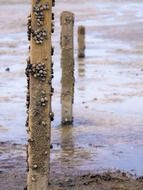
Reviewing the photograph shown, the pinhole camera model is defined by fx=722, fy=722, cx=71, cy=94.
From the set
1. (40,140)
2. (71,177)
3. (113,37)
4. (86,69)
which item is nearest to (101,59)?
(86,69)

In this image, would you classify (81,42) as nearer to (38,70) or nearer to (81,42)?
(81,42)

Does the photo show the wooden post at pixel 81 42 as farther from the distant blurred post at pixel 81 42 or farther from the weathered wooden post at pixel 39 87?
Answer: the weathered wooden post at pixel 39 87

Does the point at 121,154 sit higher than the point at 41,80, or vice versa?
the point at 41,80

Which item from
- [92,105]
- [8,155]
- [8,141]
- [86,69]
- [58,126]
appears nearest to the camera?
[8,155]

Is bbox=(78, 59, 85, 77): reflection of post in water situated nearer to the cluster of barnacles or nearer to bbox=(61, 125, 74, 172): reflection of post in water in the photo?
bbox=(61, 125, 74, 172): reflection of post in water

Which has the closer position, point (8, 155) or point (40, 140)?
point (40, 140)

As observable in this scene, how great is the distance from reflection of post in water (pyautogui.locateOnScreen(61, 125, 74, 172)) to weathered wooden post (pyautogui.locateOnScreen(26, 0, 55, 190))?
3002 millimetres

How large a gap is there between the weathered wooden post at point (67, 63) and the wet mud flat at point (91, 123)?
0.34 metres

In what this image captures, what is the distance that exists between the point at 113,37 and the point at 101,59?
8506 millimetres

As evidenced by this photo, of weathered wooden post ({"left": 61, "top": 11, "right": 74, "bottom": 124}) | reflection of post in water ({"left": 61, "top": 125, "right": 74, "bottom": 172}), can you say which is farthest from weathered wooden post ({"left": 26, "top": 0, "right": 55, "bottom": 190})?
weathered wooden post ({"left": 61, "top": 11, "right": 74, "bottom": 124})

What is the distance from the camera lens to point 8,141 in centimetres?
1237

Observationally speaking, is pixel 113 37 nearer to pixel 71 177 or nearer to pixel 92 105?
pixel 92 105

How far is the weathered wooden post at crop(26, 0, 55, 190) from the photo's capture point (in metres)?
7.11

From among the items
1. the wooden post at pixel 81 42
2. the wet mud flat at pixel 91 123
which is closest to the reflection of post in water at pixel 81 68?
the wet mud flat at pixel 91 123
